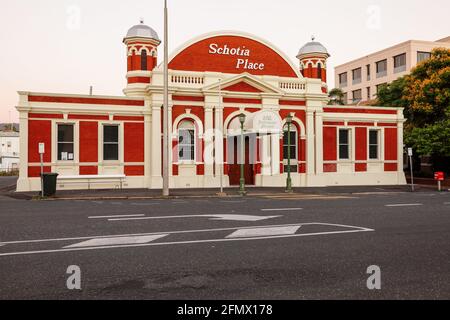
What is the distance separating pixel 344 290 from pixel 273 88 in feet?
78.6

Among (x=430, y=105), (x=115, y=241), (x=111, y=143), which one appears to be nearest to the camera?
(x=115, y=241)

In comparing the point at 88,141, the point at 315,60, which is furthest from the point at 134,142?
the point at 315,60

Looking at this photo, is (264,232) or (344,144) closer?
(264,232)

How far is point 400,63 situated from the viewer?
62.4m

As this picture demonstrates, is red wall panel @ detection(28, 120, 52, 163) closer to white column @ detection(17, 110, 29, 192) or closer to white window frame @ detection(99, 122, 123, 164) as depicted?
white column @ detection(17, 110, 29, 192)

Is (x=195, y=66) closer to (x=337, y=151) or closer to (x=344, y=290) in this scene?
(x=337, y=151)

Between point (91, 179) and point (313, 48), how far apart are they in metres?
19.8

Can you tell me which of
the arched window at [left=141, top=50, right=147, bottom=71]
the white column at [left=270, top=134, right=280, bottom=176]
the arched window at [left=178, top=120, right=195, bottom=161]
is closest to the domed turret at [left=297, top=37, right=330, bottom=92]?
the white column at [left=270, top=134, right=280, bottom=176]

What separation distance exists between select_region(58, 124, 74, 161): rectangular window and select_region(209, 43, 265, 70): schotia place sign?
33.5 feet

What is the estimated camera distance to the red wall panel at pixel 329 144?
30.6m

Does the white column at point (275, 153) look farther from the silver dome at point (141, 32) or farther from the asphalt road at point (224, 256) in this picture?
the asphalt road at point (224, 256)

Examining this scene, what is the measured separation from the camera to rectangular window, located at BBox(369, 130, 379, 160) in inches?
1262

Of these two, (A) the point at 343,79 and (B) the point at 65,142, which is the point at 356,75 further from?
(B) the point at 65,142
